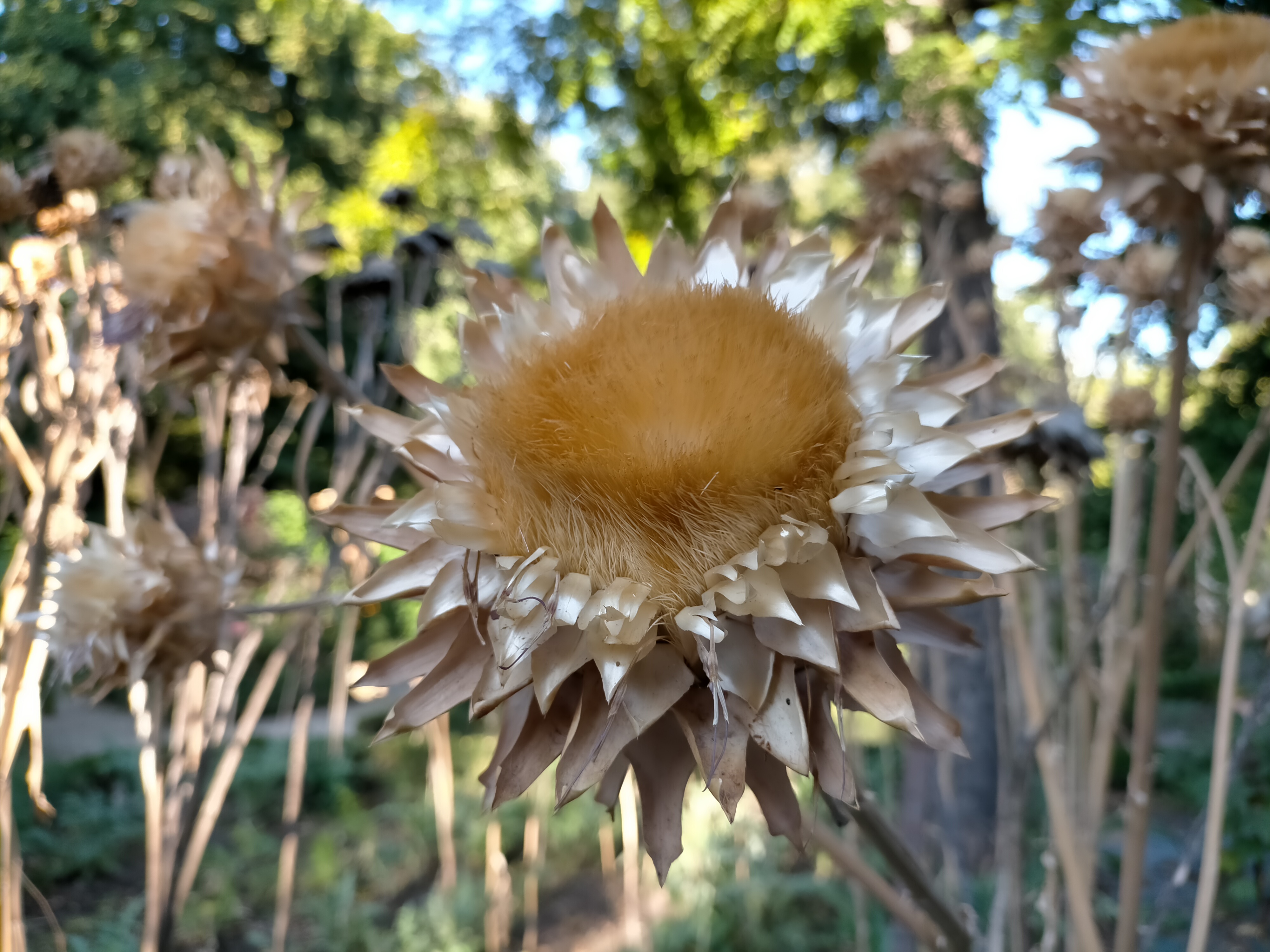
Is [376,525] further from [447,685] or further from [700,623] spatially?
Result: [700,623]

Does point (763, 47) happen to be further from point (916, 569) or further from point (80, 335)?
point (916, 569)

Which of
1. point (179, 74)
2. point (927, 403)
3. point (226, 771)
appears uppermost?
point (179, 74)

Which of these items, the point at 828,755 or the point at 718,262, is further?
the point at 718,262

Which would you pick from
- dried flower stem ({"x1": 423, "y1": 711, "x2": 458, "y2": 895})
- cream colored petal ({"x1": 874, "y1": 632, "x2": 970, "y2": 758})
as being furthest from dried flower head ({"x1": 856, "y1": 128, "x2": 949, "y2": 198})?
dried flower stem ({"x1": 423, "y1": 711, "x2": 458, "y2": 895})

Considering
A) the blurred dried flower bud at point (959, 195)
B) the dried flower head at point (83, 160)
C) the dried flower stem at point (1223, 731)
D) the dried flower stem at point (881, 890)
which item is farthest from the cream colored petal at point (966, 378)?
the dried flower head at point (83, 160)

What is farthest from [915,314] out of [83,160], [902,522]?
[83,160]

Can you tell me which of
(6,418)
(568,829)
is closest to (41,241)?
(6,418)

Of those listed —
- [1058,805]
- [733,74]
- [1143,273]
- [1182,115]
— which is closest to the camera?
[1182,115]

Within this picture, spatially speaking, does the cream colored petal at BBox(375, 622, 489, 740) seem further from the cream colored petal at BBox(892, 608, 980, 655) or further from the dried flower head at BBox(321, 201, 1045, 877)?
the cream colored petal at BBox(892, 608, 980, 655)
